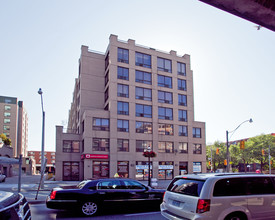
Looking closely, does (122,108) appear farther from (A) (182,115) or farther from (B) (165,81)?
(A) (182,115)

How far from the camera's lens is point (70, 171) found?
38750mm

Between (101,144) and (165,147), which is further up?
(101,144)

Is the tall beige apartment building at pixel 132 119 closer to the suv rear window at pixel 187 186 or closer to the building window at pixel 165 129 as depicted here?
the building window at pixel 165 129

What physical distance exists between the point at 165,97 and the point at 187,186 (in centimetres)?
3685

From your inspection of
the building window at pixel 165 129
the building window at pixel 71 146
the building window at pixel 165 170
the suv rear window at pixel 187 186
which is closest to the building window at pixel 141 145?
the building window at pixel 165 129

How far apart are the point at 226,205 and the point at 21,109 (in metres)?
98.2

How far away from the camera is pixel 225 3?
4.14 metres

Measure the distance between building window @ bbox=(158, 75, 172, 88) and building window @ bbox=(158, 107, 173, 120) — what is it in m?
4.03

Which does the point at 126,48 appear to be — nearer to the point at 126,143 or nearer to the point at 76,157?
the point at 126,143

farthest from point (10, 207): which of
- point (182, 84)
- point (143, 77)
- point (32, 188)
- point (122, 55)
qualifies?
point (182, 84)

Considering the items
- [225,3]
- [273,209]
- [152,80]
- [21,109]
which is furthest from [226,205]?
[21,109]

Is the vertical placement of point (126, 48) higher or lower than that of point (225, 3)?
higher

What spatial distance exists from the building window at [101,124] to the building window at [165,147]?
8.95 meters

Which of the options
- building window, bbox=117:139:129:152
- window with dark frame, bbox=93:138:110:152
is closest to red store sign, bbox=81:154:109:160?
window with dark frame, bbox=93:138:110:152
